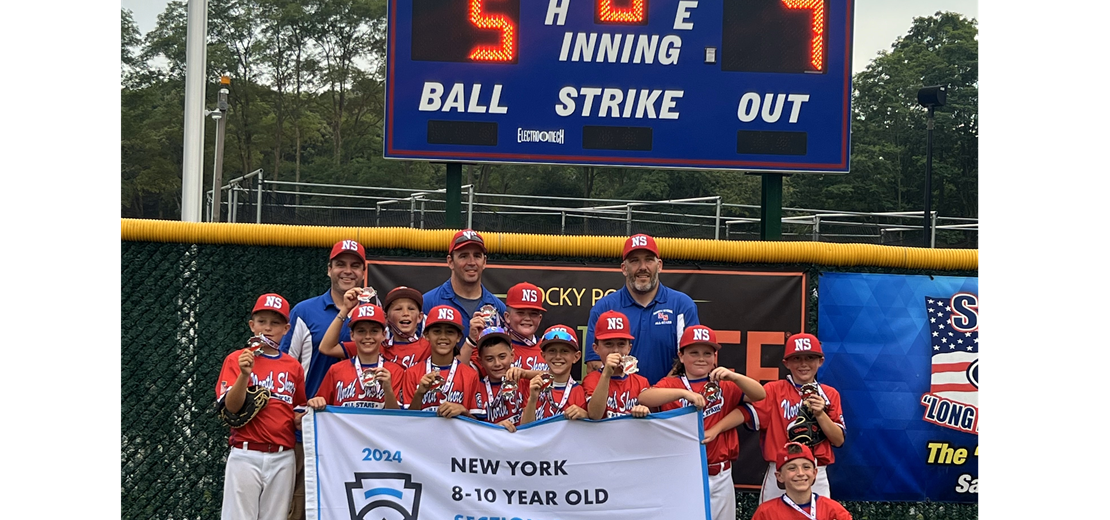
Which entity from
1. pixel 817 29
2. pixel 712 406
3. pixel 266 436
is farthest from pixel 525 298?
pixel 817 29

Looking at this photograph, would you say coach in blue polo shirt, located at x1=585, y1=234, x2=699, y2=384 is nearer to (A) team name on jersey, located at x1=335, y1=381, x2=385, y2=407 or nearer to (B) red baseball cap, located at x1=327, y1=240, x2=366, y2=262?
(A) team name on jersey, located at x1=335, y1=381, x2=385, y2=407

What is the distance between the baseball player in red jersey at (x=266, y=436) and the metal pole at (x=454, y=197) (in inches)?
78.5

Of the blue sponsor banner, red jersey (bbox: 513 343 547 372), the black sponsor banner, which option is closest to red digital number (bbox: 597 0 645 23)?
the black sponsor banner

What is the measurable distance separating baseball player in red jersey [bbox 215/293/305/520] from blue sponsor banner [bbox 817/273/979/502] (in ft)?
12.1

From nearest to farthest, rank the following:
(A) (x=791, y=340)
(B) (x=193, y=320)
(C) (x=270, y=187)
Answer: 1. (A) (x=791, y=340)
2. (B) (x=193, y=320)
3. (C) (x=270, y=187)

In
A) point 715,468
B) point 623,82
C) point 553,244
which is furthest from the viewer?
point 623,82

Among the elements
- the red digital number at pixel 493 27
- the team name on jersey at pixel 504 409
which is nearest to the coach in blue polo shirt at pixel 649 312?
the team name on jersey at pixel 504 409

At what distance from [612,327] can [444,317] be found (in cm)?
98

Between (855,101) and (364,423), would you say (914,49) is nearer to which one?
(855,101)

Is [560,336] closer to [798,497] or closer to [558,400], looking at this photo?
[558,400]

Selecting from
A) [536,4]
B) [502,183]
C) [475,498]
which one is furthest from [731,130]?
[502,183]

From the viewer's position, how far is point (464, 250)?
6133mm

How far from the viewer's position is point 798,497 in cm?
551

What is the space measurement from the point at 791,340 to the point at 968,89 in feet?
114
